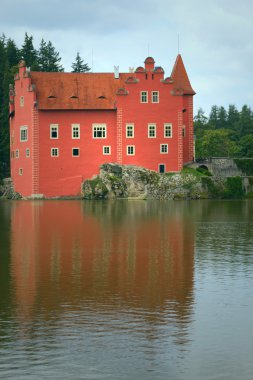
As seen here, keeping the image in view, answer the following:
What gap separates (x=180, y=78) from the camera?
7881cm

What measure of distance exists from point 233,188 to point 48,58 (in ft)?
131

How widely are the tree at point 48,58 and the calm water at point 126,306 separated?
69.2m

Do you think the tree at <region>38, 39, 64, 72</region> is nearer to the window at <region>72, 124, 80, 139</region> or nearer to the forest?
the forest

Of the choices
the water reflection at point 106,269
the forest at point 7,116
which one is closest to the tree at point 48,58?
the forest at point 7,116

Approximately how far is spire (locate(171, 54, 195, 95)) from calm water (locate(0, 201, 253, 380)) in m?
46.6

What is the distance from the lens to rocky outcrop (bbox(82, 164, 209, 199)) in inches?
2817

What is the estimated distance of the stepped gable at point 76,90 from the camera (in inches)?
2896

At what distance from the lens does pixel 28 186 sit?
7394 cm

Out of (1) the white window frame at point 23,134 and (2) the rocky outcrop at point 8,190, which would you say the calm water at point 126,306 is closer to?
(1) the white window frame at point 23,134

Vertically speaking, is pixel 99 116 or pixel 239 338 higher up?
pixel 99 116

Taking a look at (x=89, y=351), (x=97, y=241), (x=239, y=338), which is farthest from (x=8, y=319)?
(x=97, y=241)

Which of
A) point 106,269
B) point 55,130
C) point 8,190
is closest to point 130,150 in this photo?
point 55,130

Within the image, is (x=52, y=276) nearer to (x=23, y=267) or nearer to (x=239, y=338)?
(x=23, y=267)

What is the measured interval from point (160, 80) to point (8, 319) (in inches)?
2368
